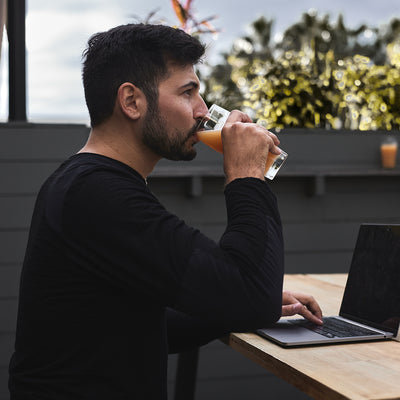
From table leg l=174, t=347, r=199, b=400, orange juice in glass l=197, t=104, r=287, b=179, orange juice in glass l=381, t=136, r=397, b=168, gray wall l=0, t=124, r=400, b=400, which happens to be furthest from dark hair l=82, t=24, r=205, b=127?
orange juice in glass l=381, t=136, r=397, b=168

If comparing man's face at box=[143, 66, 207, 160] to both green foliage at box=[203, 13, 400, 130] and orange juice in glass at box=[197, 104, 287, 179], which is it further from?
green foliage at box=[203, 13, 400, 130]

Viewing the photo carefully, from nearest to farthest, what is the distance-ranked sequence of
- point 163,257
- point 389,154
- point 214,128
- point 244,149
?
point 163,257, point 244,149, point 214,128, point 389,154

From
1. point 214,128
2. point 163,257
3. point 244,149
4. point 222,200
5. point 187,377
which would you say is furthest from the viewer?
point 222,200

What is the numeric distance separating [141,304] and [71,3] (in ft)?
8.48

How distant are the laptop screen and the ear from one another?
63 centimetres

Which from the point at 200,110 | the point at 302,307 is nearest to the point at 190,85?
the point at 200,110

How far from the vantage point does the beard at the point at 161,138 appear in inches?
45.2

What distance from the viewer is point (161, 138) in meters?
1.16

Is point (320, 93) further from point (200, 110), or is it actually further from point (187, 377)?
point (200, 110)

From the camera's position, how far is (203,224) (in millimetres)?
2764

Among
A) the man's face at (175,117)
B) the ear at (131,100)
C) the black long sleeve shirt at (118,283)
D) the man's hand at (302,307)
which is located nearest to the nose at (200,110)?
the man's face at (175,117)

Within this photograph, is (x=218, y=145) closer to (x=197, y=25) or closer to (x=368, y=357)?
(x=368, y=357)

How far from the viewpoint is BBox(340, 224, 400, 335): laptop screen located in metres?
1.20

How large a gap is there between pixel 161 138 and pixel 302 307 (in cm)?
50
